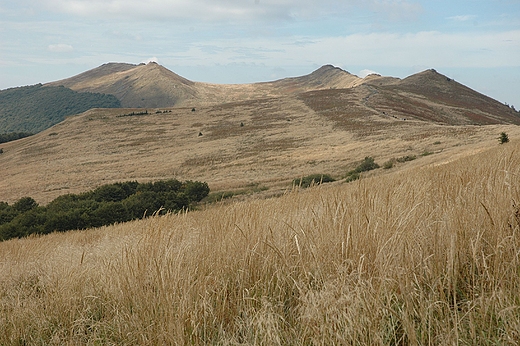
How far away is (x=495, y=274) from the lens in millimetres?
2090

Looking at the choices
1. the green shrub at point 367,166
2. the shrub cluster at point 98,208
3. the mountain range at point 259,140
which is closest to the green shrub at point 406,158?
the mountain range at point 259,140

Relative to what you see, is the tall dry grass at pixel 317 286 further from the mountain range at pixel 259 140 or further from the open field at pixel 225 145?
the open field at pixel 225 145

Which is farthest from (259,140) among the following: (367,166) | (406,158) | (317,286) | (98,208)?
(317,286)

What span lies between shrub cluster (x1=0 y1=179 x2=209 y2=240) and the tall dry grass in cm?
1574

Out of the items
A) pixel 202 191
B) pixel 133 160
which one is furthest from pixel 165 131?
pixel 202 191

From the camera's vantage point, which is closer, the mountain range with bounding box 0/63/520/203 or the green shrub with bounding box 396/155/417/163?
the green shrub with bounding box 396/155/417/163

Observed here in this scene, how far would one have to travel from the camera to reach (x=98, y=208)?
970 inches

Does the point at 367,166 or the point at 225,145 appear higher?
the point at 225,145

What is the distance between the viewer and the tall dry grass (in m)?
1.89

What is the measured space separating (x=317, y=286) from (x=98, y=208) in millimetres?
24611

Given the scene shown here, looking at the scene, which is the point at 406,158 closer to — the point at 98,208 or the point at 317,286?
the point at 98,208

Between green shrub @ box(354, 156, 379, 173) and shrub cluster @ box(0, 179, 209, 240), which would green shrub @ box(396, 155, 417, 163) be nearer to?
green shrub @ box(354, 156, 379, 173)

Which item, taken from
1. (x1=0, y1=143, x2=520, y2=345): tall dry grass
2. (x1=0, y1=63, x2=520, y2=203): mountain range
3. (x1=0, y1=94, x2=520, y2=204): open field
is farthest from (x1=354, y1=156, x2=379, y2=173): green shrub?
(x1=0, y1=143, x2=520, y2=345): tall dry grass

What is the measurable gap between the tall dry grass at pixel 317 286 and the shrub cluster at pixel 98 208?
1574cm
